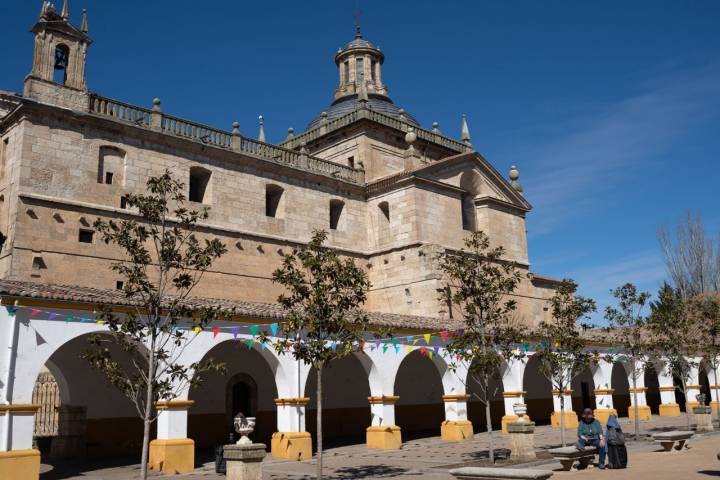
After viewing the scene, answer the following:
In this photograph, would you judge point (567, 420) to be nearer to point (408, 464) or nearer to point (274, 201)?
point (408, 464)

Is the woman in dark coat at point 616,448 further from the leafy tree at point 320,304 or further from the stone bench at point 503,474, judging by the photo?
the leafy tree at point 320,304

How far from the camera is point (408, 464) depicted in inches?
614

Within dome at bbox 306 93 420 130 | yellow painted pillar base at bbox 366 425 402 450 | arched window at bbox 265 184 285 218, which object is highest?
dome at bbox 306 93 420 130

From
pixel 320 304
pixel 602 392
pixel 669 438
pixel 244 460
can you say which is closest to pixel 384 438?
pixel 669 438

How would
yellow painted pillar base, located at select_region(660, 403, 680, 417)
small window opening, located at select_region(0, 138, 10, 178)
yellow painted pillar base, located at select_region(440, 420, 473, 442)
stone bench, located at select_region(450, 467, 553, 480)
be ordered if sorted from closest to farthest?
stone bench, located at select_region(450, 467, 553, 480)
yellow painted pillar base, located at select_region(440, 420, 473, 442)
small window opening, located at select_region(0, 138, 10, 178)
yellow painted pillar base, located at select_region(660, 403, 680, 417)

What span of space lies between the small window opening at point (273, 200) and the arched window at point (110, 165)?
6185 mm

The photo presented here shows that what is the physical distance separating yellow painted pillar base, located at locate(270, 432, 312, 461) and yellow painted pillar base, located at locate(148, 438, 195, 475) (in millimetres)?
2714

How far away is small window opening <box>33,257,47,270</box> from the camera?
1975 centimetres

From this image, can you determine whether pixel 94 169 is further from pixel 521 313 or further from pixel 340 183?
pixel 521 313

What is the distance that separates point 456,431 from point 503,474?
11.2 metres

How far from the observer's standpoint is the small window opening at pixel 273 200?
27.1 m

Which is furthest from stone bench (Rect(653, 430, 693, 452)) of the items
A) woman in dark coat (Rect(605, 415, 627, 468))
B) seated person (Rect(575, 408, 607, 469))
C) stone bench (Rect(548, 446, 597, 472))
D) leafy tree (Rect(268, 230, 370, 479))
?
leafy tree (Rect(268, 230, 370, 479))

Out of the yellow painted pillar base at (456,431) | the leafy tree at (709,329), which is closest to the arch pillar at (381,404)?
the yellow painted pillar base at (456,431)

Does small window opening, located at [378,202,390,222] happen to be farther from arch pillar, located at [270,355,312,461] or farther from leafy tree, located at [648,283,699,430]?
arch pillar, located at [270,355,312,461]
